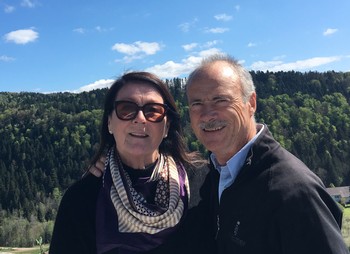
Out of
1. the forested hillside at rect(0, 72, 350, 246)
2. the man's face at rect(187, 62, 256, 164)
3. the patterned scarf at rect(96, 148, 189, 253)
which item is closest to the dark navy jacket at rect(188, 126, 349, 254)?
the man's face at rect(187, 62, 256, 164)

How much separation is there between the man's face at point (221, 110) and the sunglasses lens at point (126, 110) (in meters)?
0.60

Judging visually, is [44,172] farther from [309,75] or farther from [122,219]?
[122,219]

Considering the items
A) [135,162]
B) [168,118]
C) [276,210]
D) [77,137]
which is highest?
[168,118]

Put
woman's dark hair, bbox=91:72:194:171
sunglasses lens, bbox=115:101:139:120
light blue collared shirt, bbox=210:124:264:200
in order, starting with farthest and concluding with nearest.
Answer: woman's dark hair, bbox=91:72:194:171 < sunglasses lens, bbox=115:101:139:120 < light blue collared shirt, bbox=210:124:264:200

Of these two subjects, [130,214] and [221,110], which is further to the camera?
[130,214]

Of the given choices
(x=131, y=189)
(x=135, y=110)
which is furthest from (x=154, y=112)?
(x=131, y=189)

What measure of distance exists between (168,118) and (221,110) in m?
0.93

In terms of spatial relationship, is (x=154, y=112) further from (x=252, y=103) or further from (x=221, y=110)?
(x=252, y=103)

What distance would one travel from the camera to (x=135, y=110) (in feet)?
11.8

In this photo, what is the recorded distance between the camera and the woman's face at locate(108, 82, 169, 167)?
3.61 meters

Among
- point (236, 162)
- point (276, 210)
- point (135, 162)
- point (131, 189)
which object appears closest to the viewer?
point (276, 210)

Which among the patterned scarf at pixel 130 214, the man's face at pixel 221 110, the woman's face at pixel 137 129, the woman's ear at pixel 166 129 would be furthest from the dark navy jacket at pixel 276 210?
the woman's ear at pixel 166 129

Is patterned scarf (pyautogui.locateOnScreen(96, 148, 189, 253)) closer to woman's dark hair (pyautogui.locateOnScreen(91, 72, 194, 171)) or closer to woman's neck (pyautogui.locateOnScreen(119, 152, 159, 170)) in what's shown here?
woman's neck (pyautogui.locateOnScreen(119, 152, 159, 170))

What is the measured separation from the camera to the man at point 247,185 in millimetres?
2408
